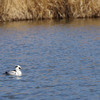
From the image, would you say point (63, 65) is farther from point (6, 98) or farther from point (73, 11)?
point (73, 11)

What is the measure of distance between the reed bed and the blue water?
1.45 meters

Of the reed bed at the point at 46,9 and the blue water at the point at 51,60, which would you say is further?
the reed bed at the point at 46,9

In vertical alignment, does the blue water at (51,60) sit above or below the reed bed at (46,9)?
below

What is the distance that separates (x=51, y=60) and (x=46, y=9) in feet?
59.9

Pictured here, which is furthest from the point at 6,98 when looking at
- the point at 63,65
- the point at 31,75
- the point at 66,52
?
the point at 66,52

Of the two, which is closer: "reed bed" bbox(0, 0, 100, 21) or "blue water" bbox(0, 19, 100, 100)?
"blue water" bbox(0, 19, 100, 100)

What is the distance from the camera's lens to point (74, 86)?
14039 mm

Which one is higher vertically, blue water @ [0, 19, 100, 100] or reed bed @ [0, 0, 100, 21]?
reed bed @ [0, 0, 100, 21]

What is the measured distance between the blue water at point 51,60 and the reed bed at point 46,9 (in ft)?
4.76

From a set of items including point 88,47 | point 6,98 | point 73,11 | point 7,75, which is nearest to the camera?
point 6,98

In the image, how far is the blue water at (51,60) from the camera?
43.9 feet

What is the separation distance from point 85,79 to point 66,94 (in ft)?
6.98

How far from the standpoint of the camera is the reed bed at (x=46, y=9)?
3500 centimetres

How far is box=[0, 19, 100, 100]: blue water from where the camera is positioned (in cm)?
1338
